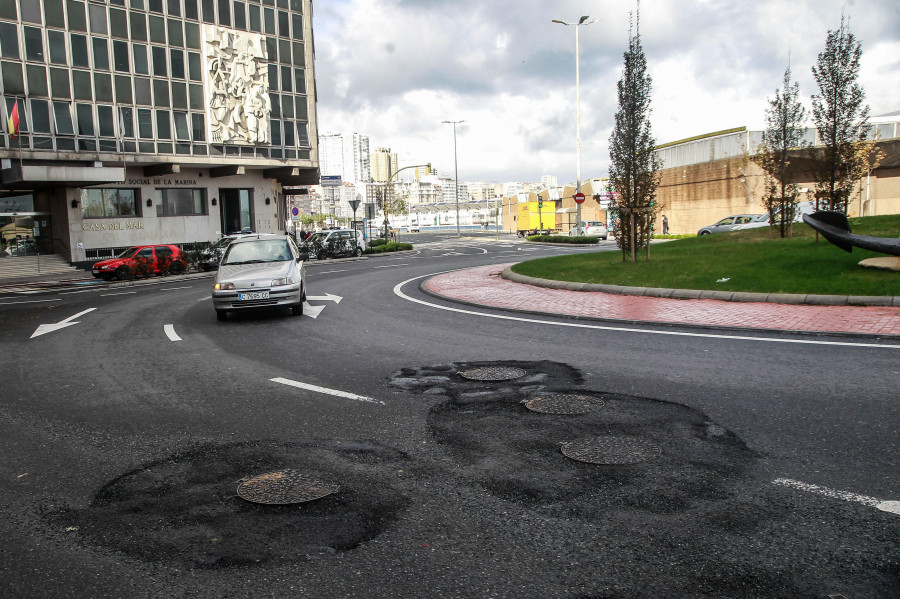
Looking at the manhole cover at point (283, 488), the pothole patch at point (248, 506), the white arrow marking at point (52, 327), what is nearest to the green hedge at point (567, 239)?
the white arrow marking at point (52, 327)

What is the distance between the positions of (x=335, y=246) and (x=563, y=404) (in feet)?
115

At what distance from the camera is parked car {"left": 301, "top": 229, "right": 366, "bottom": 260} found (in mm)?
39500

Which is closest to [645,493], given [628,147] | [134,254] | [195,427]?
[195,427]

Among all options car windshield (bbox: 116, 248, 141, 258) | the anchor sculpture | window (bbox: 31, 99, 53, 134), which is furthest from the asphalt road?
window (bbox: 31, 99, 53, 134)

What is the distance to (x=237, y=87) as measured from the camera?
4206cm

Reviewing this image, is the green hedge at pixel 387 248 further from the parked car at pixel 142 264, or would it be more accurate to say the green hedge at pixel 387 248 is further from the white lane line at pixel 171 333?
the white lane line at pixel 171 333

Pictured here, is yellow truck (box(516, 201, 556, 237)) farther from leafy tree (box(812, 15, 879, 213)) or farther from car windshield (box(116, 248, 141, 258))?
leafy tree (box(812, 15, 879, 213))

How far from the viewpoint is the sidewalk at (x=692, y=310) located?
373 inches

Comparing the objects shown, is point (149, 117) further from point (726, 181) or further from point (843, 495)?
point (843, 495)

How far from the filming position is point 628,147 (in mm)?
18891

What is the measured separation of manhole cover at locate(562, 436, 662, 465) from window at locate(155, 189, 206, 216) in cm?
4082

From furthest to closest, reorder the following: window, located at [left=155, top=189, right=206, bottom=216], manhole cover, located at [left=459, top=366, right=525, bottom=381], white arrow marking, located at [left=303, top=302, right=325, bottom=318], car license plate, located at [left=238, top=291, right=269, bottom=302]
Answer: window, located at [left=155, top=189, right=206, bottom=216] → white arrow marking, located at [left=303, top=302, right=325, bottom=318] → car license plate, located at [left=238, top=291, right=269, bottom=302] → manhole cover, located at [left=459, top=366, right=525, bottom=381]

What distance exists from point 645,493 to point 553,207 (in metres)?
63.6

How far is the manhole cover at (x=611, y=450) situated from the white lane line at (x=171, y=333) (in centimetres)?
790
